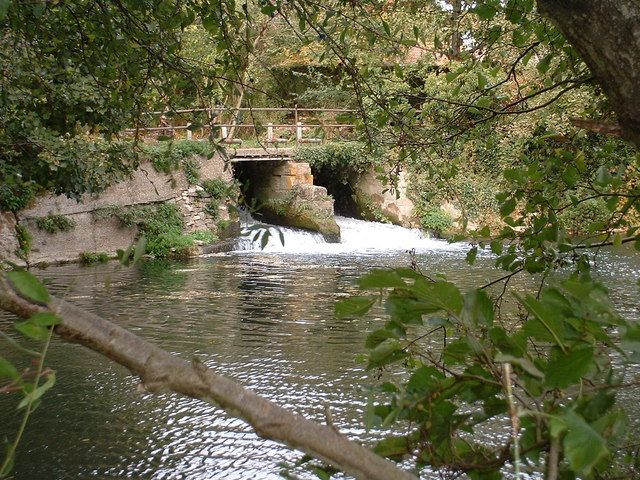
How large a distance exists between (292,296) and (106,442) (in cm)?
575

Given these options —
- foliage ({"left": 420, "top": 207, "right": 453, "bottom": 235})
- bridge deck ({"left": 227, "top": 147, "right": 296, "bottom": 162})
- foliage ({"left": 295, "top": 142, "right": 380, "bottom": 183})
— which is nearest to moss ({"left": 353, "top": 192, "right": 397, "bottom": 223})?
foliage ({"left": 295, "top": 142, "right": 380, "bottom": 183})

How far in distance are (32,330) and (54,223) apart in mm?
14506

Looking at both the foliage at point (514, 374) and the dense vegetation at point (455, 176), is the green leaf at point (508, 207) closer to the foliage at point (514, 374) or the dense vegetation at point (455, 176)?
the dense vegetation at point (455, 176)

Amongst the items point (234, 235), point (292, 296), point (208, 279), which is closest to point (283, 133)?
point (234, 235)

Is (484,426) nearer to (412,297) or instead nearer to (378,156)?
(378,156)

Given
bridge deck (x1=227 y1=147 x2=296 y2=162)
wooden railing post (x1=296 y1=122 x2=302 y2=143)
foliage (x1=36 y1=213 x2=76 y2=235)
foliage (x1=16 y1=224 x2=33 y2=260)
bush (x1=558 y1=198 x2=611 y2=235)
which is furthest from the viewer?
wooden railing post (x1=296 y1=122 x2=302 y2=143)

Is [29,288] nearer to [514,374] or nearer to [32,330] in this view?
[32,330]

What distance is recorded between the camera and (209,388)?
68 cm

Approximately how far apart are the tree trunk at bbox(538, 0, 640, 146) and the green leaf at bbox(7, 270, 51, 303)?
1.01 metres

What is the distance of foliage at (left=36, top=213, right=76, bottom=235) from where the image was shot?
46.1ft

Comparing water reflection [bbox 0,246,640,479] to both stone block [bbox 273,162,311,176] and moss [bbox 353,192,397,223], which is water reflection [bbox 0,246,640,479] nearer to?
stone block [bbox 273,162,311,176]

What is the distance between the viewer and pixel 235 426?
201 inches

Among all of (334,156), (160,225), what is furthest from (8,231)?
(334,156)

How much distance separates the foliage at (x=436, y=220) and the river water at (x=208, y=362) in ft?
16.7
